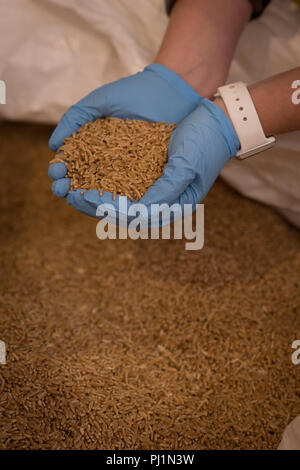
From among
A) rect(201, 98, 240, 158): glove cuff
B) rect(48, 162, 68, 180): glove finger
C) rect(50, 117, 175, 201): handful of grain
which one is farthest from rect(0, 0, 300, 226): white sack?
rect(48, 162, 68, 180): glove finger

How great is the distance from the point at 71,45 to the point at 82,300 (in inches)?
41.4

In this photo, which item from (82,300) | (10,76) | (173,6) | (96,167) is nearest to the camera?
(96,167)

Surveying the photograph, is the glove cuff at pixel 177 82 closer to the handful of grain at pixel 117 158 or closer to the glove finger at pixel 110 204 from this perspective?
the handful of grain at pixel 117 158

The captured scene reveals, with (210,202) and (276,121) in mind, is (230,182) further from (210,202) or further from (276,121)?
(276,121)

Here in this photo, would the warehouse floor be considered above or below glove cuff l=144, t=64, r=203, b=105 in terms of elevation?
below

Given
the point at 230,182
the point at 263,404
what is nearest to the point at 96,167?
the point at 230,182

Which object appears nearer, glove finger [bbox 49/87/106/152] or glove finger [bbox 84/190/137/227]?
glove finger [bbox 84/190/137/227]

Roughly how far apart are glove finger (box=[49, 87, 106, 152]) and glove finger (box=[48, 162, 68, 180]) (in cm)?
13

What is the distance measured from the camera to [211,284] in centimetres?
147

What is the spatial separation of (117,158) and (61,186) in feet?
0.60

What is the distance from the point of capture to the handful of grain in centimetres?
111

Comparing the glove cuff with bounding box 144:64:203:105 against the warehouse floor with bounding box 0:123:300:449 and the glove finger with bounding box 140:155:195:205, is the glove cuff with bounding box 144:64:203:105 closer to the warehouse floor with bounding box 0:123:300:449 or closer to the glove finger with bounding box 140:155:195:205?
the glove finger with bounding box 140:155:195:205

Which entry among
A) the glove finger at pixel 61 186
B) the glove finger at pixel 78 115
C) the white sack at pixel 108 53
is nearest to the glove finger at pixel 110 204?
the glove finger at pixel 61 186

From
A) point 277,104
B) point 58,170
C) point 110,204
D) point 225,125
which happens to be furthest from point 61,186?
point 277,104
